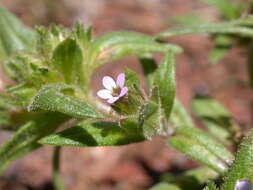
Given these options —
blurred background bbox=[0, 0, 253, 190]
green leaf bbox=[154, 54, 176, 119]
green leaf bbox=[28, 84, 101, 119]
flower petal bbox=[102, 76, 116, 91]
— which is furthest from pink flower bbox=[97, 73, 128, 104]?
A: blurred background bbox=[0, 0, 253, 190]

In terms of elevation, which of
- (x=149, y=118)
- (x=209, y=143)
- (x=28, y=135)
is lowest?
(x=209, y=143)

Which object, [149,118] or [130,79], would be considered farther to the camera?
[130,79]

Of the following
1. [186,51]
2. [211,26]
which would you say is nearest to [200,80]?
[186,51]

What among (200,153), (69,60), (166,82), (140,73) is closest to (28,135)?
(69,60)

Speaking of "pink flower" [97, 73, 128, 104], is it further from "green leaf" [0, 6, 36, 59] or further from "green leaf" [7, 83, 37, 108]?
"green leaf" [0, 6, 36, 59]

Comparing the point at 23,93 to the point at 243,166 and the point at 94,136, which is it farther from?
the point at 243,166

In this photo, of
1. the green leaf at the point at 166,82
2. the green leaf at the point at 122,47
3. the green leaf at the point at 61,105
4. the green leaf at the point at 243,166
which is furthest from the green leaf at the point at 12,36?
the green leaf at the point at 243,166
